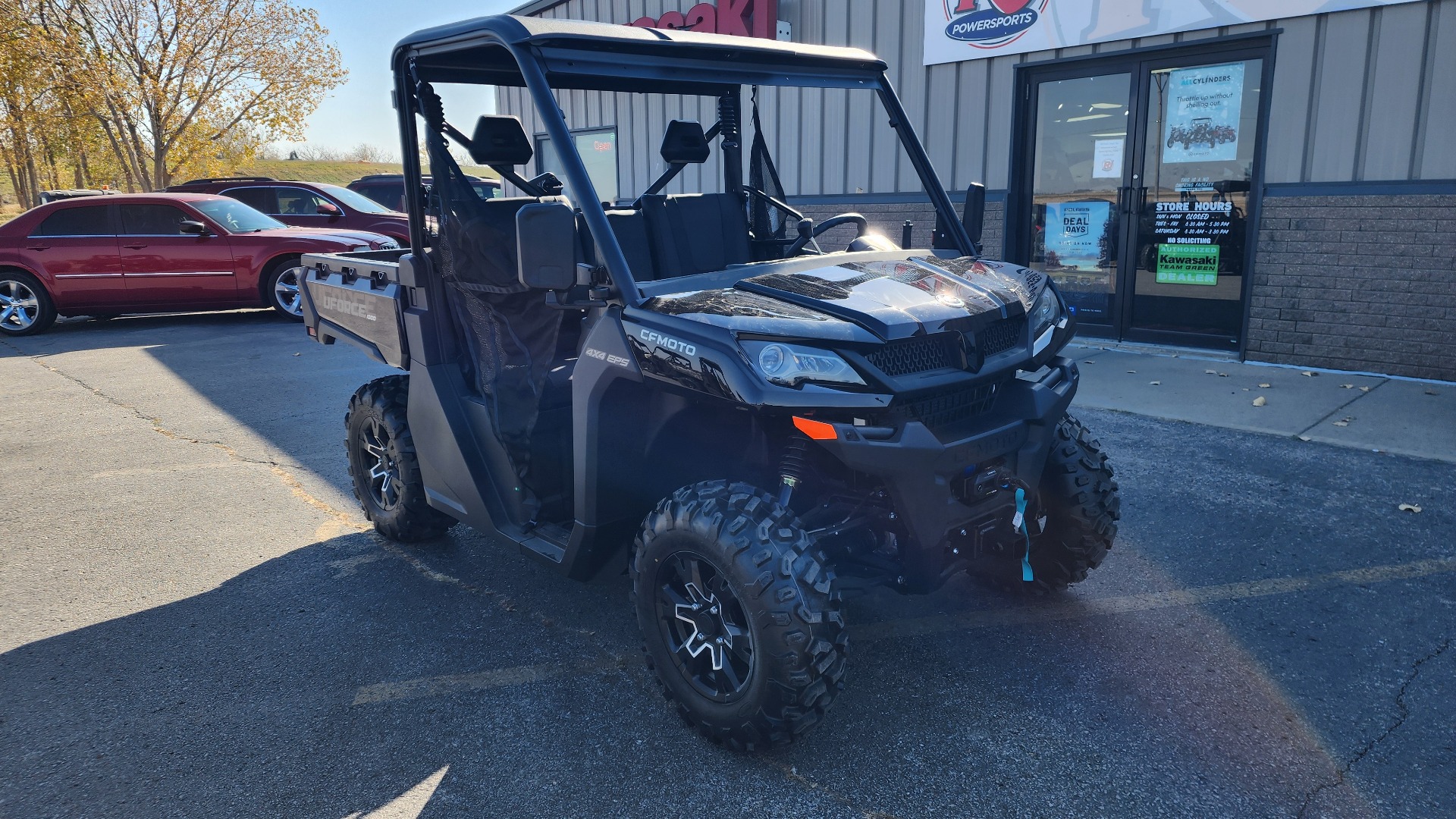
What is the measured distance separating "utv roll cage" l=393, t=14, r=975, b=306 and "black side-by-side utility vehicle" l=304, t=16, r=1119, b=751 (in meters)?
0.01

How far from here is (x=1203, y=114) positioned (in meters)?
8.48

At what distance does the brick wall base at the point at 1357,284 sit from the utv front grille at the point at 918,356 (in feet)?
21.4

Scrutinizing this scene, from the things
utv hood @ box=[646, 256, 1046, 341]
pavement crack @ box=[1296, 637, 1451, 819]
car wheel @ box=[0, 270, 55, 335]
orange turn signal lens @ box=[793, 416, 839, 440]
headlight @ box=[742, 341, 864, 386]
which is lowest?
pavement crack @ box=[1296, 637, 1451, 819]

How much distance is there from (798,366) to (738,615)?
2.47 ft

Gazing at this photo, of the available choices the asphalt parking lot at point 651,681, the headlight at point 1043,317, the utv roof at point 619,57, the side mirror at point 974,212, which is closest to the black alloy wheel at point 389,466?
the asphalt parking lot at point 651,681

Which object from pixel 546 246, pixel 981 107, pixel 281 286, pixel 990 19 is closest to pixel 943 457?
pixel 546 246

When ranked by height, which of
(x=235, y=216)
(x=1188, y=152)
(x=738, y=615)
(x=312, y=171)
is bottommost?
(x=738, y=615)

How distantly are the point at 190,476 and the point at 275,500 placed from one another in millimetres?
851

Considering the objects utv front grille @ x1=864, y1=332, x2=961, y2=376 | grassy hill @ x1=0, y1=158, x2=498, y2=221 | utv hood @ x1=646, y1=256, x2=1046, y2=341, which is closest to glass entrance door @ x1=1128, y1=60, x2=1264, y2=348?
utv hood @ x1=646, y1=256, x2=1046, y2=341

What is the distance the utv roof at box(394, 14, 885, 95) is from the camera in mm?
3074

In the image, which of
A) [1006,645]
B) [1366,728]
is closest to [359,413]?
[1006,645]

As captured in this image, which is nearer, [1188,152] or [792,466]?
[792,466]

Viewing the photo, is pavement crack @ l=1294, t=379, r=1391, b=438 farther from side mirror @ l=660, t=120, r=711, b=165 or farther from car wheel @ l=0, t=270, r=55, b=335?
car wheel @ l=0, t=270, r=55, b=335

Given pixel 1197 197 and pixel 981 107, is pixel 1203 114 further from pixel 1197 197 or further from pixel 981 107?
pixel 981 107
